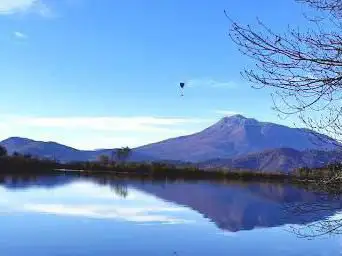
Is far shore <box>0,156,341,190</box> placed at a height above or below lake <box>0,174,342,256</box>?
above

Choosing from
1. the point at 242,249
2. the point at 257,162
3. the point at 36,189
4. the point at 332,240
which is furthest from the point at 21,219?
the point at 257,162

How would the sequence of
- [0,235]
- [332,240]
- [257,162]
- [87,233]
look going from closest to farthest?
[0,235]
[87,233]
[332,240]
[257,162]

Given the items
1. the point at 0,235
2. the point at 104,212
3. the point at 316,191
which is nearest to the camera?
the point at 316,191

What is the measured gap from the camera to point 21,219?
1488 cm

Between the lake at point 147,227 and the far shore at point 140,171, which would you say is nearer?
the lake at point 147,227

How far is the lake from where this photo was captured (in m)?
11.7

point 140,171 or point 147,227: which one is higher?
point 140,171

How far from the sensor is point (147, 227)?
14664mm

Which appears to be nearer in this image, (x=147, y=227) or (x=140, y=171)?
(x=147, y=227)

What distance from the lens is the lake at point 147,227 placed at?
1166 cm

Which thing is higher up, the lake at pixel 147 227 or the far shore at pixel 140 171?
the far shore at pixel 140 171

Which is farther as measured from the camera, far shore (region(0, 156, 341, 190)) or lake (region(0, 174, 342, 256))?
far shore (region(0, 156, 341, 190))

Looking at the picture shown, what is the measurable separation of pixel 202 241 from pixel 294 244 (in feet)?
7.27

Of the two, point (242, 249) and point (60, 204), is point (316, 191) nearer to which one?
point (242, 249)
